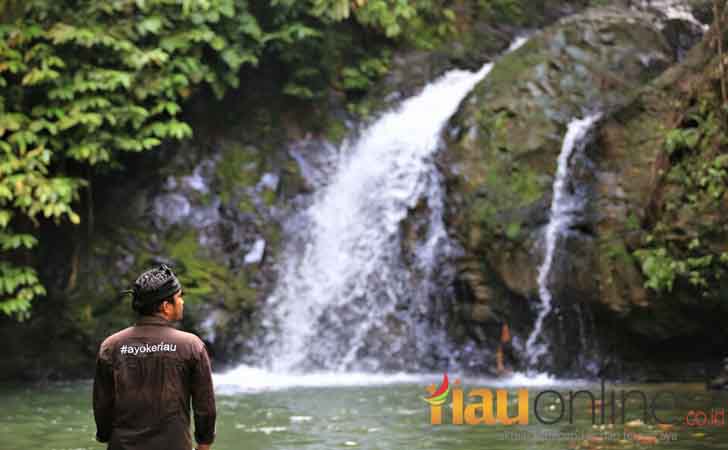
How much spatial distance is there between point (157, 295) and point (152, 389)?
370 millimetres

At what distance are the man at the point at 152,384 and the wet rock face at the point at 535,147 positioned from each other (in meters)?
7.54

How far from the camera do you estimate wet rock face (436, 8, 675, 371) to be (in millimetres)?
10875

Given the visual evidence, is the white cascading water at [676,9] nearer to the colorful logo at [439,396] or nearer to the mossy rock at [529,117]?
the mossy rock at [529,117]

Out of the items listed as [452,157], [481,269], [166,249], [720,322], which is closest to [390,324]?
[481,269]

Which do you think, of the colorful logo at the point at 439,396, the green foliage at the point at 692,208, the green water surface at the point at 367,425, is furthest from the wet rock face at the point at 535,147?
the colorful logo at the point at 439,396

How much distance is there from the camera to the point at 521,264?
11062mm

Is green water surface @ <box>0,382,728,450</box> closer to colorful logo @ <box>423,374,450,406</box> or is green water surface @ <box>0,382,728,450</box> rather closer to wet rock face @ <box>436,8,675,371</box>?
colorful logo @ <box>423,374,450,406</box>

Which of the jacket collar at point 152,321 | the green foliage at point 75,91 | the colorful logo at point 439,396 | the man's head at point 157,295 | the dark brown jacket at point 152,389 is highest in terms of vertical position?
the green foliage at point 75,91

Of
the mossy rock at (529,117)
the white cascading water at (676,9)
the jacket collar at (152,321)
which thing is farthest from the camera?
the white cascading water at (676,9)

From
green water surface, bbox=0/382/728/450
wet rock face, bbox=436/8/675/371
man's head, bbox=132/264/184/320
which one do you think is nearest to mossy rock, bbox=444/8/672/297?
wet rock face, bbox=436/8/675/371

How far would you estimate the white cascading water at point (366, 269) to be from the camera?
12.1 m

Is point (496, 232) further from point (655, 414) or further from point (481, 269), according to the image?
point (655, 414)

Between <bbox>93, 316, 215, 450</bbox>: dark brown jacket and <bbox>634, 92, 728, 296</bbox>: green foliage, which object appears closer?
<bbox>93, 316, 215, 450</bbox>: dark brown jacket

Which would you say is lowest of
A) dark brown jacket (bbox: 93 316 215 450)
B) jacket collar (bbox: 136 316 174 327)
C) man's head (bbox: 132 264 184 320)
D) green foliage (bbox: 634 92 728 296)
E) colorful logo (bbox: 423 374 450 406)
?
colorful logo (bbox: 423 374 450 406)
